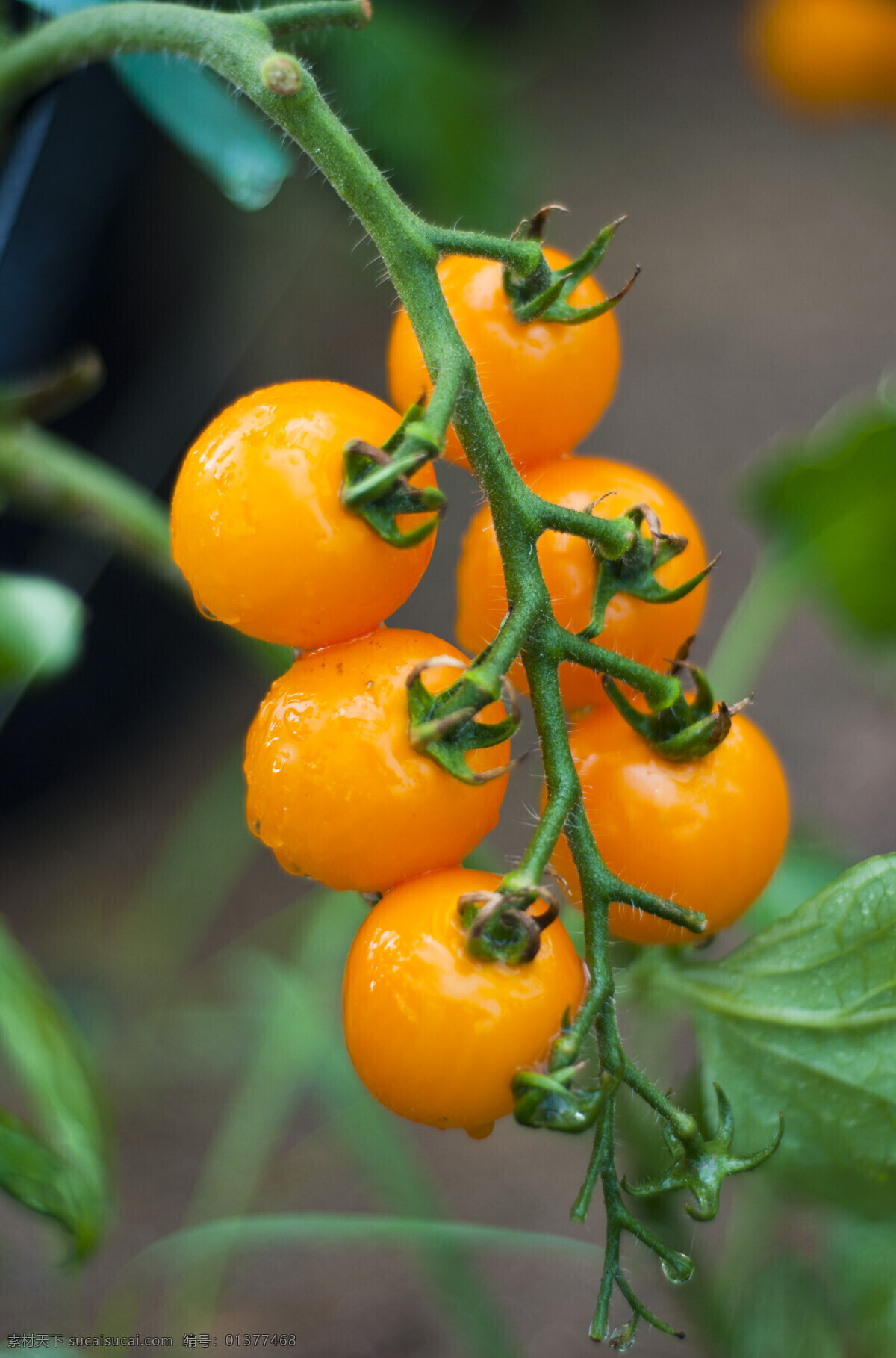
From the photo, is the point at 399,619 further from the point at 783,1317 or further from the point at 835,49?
the point at 783,1317

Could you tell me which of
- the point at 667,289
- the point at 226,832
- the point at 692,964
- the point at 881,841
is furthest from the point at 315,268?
the point at 692,964

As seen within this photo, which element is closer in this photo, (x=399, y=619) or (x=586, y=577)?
(x=586, y=577)

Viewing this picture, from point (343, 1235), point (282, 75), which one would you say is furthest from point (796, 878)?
point (282, 75)

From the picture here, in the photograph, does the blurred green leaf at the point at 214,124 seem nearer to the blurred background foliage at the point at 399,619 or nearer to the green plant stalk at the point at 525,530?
the blurred background foliage at the point at 399,619

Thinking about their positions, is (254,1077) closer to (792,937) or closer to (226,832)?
(226,832)

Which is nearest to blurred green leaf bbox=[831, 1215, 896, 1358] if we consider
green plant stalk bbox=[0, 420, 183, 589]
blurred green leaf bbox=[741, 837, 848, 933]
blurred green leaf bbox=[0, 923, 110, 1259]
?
blurred green leaf bbox=[741, 837, 848, 933]

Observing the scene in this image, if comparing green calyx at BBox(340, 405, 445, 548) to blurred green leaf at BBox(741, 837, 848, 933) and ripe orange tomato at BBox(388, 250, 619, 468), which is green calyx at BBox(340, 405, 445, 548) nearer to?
ripe orange tomato at BBox(388, 250, 619, 468)
